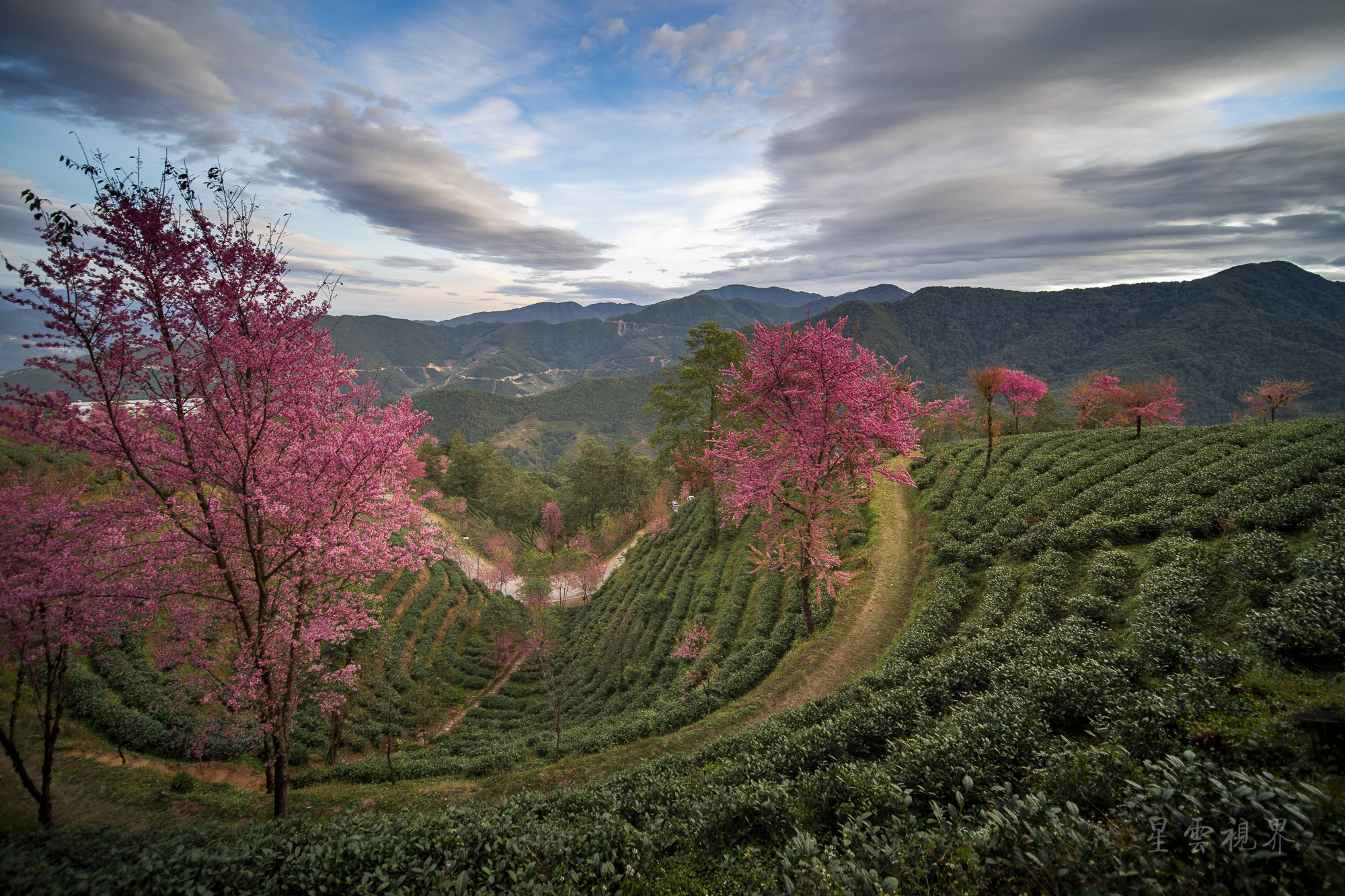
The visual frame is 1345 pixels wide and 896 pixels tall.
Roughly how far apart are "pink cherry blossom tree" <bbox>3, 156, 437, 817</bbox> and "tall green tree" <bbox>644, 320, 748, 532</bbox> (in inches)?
644

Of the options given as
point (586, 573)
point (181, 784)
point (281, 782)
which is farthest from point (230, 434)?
point (586, 573)

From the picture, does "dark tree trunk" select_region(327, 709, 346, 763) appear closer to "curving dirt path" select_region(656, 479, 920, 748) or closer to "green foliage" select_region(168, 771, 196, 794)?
"green foliage" select_region(168, 771, 196, 794)

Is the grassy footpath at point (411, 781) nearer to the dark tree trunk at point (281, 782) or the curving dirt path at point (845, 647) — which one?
the curving dirt path at point (845, 647)

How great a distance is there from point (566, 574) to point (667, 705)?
28210 millimetres

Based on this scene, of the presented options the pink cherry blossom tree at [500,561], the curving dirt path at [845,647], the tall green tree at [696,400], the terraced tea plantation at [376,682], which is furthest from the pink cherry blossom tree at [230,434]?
the pink cherry blossom tree at [500,561]

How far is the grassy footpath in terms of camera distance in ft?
30.8

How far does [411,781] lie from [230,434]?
993 cm

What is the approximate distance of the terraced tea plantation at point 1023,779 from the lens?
3.49 metres

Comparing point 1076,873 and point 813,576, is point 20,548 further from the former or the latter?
point 813,576

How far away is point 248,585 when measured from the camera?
29.0 feet

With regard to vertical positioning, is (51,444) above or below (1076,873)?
above

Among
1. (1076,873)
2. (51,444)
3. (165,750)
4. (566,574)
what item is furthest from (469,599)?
(1076,873)

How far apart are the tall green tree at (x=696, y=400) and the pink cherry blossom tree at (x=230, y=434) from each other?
16353 millimetres

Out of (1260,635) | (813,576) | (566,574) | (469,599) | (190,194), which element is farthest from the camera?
(566,574)
